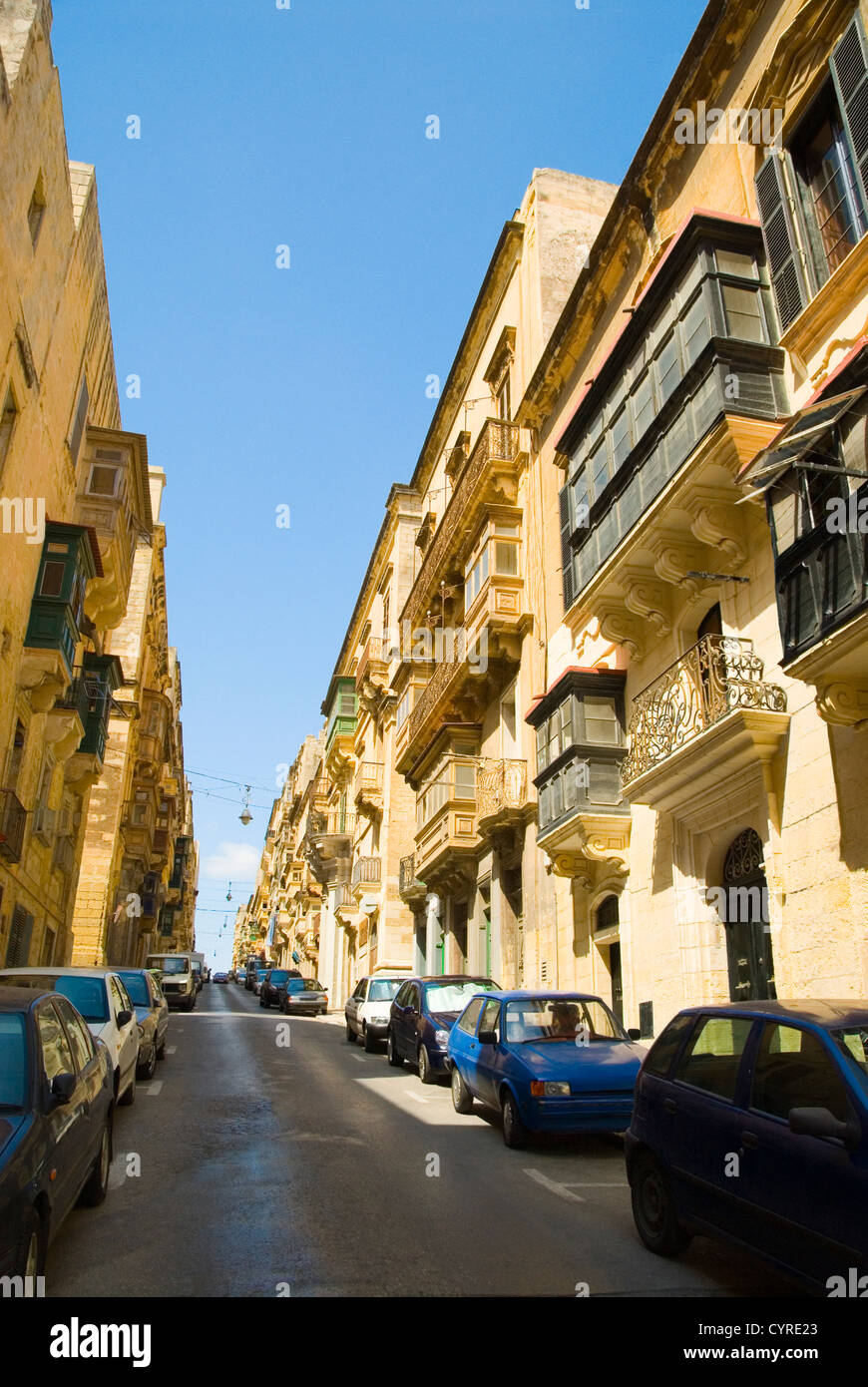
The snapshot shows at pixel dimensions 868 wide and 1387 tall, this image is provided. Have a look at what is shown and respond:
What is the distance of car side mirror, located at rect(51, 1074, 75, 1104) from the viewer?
486cm

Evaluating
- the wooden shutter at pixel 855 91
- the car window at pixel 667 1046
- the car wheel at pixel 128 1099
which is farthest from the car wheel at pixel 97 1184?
the wooden shutter at pixel 855 91

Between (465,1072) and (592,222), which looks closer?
(465,1072)

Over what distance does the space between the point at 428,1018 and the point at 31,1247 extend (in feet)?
35.5

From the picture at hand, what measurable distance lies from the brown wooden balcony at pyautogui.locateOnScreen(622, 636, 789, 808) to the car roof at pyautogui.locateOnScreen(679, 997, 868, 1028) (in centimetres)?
540

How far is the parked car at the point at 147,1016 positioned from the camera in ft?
43.3

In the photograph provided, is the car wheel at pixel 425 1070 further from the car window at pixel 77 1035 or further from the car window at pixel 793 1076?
the car window at pixel 793 1076

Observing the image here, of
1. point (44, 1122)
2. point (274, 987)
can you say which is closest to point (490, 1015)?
point (44, 1122)

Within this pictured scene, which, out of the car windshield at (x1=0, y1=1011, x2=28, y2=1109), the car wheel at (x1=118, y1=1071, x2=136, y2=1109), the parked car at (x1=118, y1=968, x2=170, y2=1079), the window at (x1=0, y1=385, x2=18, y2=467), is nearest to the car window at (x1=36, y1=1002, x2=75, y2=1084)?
the car windshield at (x1=0, y1=1011, x2=28, y2=1109)

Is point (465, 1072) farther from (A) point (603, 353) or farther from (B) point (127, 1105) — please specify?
(A) point (603, 353)

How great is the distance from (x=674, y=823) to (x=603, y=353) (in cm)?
996

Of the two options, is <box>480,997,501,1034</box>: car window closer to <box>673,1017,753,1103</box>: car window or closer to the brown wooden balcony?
the brown wooden balcony

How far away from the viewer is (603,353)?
18.1 meters

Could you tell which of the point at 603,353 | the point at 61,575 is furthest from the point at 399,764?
the point at 603,353

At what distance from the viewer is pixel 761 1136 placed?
4617mm
